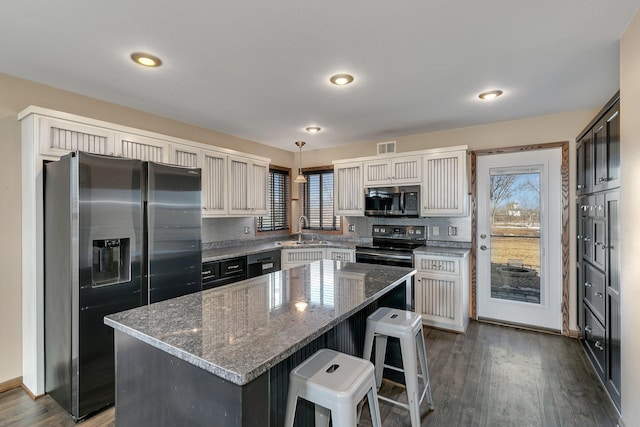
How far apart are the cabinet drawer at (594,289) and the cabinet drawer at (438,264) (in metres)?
1.11

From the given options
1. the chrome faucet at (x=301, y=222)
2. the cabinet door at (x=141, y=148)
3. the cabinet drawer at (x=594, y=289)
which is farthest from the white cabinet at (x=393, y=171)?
the cabinet door at (x=141, y=148)

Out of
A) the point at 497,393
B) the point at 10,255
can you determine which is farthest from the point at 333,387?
the point at 10,255

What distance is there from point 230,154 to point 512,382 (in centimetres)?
367

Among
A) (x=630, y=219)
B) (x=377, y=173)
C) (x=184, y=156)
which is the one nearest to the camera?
(x=630, y=219)

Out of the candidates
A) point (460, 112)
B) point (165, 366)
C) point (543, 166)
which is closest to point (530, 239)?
point (543, 166)

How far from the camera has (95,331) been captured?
7.11 ft

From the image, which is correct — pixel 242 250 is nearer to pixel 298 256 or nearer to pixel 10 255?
pixel 298 256

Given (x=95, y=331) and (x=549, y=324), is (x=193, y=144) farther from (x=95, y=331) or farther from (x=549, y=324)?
(x=549, y=324)

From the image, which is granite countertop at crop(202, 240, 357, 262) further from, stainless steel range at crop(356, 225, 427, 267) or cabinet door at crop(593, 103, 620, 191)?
cabinet door at crop(593, 103, 620, 191)

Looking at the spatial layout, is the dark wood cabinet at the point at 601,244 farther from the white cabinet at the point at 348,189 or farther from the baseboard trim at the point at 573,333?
the white cabinet at the point at 348,189

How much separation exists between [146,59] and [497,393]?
359cm

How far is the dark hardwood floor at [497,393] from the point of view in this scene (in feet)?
6.81

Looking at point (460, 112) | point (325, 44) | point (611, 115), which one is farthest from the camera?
point (460, 112)

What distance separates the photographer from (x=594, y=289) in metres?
2.60
